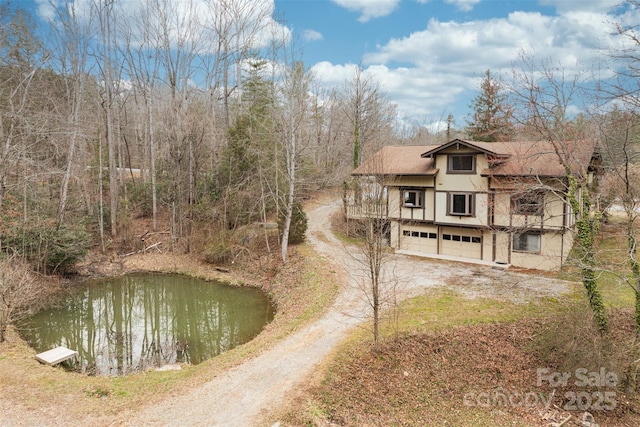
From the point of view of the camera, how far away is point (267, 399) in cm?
827

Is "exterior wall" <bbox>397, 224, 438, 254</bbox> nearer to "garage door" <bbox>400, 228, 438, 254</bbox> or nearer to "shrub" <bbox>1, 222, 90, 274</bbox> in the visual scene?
"garage door" <bbox>400, 228, 438, 254</bbox>

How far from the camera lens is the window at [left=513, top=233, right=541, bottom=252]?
18.4m

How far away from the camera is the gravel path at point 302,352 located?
7.68 metres

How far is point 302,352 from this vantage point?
34.8 feet

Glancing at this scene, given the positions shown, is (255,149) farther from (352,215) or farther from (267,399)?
(267,399)

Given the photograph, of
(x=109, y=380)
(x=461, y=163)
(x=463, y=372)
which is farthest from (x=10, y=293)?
(x=461, y=163)

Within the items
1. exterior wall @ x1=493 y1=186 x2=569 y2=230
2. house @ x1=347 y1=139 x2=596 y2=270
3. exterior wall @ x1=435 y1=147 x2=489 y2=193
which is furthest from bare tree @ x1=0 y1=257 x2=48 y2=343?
exterior wall @ x1=493 y1=186 x2=569 y2=230

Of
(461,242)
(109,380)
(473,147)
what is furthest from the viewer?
(461,242)

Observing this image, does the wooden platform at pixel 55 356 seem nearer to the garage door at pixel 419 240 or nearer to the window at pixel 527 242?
the garage door at pixel 419 240

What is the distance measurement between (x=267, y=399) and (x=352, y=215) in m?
16.9

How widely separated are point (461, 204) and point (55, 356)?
18.6 metres

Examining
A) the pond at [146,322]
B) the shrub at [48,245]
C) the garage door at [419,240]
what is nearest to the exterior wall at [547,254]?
the garage door at [419,240]

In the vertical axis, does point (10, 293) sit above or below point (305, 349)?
above

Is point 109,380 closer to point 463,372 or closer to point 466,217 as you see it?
point 463,372
